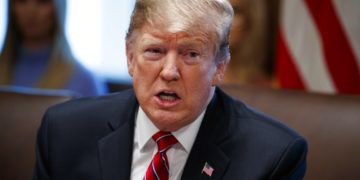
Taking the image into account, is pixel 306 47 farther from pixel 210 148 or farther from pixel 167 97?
pixel 167 97

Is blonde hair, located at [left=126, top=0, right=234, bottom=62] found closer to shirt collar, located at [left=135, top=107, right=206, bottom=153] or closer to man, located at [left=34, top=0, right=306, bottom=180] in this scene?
man, located at [left=34, top=0, right=306, bottom=180]

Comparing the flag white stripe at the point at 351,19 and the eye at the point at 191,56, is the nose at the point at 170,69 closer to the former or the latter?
the eye at the point at 191,56

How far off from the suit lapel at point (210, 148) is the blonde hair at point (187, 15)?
302 mm

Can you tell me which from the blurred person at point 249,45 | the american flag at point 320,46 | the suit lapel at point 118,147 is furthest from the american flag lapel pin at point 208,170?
the blurred person at point 249,45

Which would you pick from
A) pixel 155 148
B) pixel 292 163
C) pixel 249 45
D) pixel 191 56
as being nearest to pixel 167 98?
pixel 191 56

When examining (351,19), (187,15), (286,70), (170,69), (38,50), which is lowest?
(286,70)

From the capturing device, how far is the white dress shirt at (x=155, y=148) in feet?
6.40

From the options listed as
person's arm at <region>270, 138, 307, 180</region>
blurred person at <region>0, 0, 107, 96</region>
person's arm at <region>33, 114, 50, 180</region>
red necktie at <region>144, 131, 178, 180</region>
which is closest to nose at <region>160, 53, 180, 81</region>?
red necktie at <region>144, 131, 178, 180</region>

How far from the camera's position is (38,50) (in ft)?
12.2

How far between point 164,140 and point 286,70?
1.49 m

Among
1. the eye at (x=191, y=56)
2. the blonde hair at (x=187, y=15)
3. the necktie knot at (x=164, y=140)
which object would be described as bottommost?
the necktie knot at (x=164, y=140)

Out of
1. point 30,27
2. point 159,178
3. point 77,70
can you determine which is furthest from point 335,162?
point 30,27

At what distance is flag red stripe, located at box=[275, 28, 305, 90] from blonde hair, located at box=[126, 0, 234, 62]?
1.50 metres

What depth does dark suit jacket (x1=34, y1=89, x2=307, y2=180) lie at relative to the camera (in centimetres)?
191
